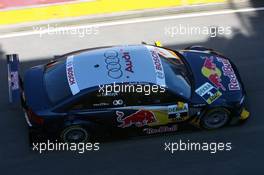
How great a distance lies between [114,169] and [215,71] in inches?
103

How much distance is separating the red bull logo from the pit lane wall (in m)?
3.42

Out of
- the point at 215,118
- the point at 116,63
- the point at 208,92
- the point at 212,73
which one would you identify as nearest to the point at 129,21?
the point at 212,73

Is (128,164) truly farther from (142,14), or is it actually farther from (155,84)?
(142,14)

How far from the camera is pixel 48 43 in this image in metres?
11.3

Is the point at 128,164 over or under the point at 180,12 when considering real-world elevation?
under

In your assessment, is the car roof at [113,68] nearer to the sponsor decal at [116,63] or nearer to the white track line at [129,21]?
the sponsor decal at [116,63]

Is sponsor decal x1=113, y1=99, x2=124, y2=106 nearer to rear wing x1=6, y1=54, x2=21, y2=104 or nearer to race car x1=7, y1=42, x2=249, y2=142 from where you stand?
race car x1=7, y1=42, x2=249, y2=142

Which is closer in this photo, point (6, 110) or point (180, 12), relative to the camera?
Answer: point (6, 110)

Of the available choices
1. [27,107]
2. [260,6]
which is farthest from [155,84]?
[260,6]

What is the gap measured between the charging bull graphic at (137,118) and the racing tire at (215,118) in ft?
3.23

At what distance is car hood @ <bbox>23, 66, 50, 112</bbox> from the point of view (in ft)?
27.5

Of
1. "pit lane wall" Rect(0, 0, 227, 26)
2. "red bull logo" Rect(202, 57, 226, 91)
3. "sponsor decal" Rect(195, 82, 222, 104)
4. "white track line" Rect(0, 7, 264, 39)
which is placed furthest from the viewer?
"pit lane wall" Rect(0, 0, 227, 26)

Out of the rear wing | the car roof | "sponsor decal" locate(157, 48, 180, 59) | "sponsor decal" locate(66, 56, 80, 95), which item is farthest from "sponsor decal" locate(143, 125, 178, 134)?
the rear wing

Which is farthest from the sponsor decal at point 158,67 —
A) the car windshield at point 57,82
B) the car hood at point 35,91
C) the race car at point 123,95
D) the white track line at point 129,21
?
the white track line at point 129,21
